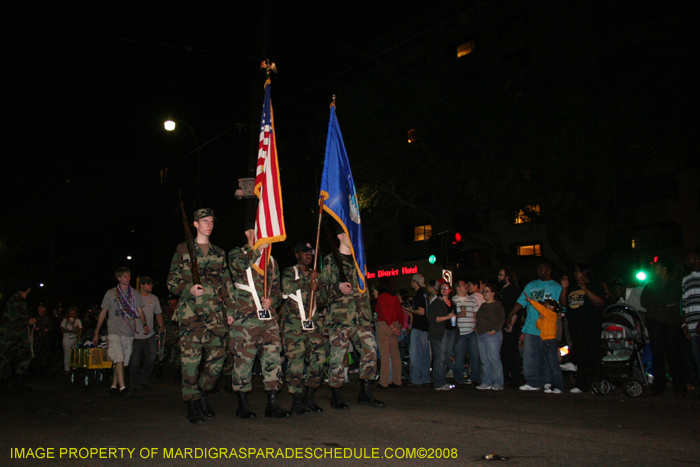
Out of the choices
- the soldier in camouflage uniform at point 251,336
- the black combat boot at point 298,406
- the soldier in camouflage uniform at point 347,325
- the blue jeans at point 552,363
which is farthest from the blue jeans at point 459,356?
the soldier in camouflage uniform at point 251,336

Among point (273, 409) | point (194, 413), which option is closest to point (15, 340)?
point (194, 413)

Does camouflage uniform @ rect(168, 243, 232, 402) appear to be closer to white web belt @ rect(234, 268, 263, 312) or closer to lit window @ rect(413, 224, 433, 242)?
white web belt @ rect(234, 268, 263, 312)

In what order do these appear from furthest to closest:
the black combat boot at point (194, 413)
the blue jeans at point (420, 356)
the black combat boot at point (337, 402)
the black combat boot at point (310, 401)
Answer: the blue jeans at point (420, 356) → the black combat boot at point (337, 402) → the black combat boot at point (310, 401) → the black combat boot at point (194, 413)

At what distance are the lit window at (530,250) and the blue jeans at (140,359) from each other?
27192 mm

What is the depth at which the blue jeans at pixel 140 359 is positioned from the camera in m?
10.1

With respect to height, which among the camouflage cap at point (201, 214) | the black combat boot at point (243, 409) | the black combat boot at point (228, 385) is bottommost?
the black combat boot at point (228, 385)

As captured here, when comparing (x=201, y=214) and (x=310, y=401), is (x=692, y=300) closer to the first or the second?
(x=310, y=401)

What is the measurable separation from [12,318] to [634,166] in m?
20.0

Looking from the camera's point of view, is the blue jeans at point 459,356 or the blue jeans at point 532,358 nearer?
the blue jeans at point 532,358

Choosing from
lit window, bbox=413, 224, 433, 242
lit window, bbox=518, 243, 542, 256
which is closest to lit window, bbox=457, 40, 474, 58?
lit window, bbox=413, 224, 433, 242

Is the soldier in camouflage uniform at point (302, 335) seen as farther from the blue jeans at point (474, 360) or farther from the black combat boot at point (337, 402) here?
the blue jeans at point (474, 360)

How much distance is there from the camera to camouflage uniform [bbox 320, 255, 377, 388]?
7281 millimetres

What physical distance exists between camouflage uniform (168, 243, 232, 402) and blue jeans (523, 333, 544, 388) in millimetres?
4966

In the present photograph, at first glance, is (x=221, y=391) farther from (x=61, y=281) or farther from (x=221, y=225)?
(x=61, y=281)
